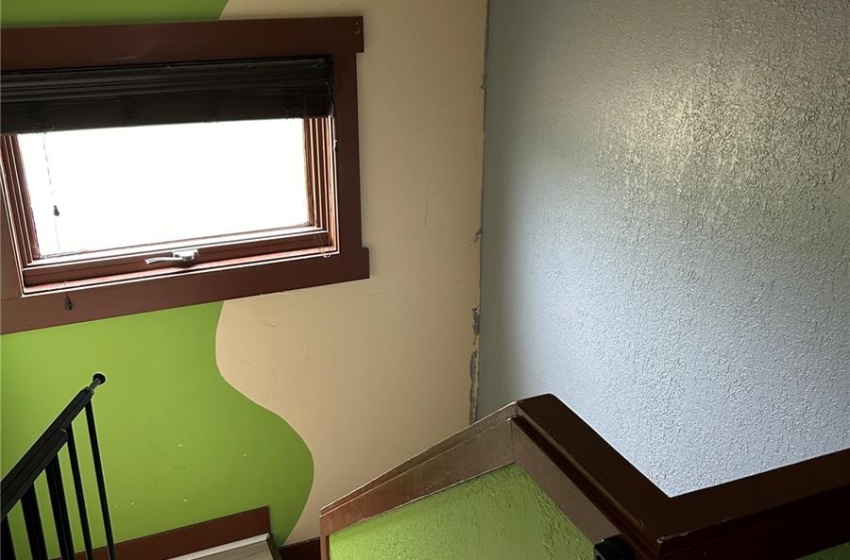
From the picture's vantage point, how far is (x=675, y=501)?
0.77 metres

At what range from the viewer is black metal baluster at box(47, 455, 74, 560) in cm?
149

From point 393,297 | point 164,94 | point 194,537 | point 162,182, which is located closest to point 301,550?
point 194,537

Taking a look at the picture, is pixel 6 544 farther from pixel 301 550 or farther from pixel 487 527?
pixel 301 550

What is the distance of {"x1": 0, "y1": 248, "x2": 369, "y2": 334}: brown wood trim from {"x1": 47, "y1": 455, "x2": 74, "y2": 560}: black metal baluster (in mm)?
1063

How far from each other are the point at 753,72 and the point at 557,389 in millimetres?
1295

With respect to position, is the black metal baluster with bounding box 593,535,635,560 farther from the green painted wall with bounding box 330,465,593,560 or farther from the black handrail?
the black handrail

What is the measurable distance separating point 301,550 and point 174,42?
204 cm

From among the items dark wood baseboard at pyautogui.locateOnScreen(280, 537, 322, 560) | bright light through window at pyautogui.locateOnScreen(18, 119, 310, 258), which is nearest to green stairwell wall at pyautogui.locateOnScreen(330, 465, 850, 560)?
bright light through window at pyautogui.locateOnScreen(18, 119, 310, 258)

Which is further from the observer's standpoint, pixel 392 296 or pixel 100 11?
pixel 392 296

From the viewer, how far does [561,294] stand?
249cm

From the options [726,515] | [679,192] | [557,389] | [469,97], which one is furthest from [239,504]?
[726,515]

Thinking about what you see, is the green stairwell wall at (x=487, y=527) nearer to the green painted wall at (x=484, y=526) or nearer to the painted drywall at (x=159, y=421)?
the green painted wall at (x=484, y=526)

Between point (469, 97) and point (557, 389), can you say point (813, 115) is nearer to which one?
point (557, 389)

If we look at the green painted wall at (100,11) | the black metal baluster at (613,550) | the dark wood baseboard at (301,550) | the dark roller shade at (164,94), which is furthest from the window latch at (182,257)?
the black metal baluster at (613,550)
